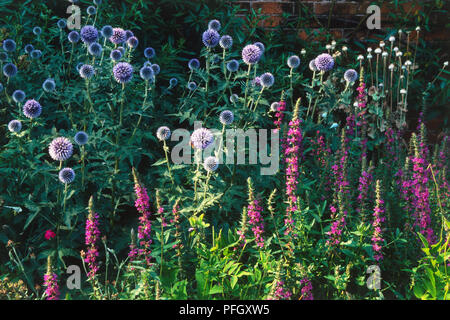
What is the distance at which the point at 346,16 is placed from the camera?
5738 millimetres

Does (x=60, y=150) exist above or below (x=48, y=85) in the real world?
below

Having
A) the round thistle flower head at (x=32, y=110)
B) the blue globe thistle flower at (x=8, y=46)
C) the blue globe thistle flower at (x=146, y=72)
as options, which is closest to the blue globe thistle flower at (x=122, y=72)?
the blue globe thistle flower at (x=146, y=72)

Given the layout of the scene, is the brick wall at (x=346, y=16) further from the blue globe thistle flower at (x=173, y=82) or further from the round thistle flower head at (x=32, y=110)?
the round thistle flower head at (x=32, y=110)

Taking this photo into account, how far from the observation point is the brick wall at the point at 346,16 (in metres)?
5.67

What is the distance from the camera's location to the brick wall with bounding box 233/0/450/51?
5668 mm

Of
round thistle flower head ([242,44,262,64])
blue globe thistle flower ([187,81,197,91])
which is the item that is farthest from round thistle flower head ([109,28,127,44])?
round thistle flower head ([242,44,262,64])

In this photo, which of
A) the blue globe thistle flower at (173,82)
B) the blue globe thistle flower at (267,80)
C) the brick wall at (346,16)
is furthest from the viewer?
the brick wall at (346,16)

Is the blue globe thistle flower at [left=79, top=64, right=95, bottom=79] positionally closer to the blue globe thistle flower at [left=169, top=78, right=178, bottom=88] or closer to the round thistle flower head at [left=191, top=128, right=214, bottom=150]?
the blue globe thistle flower at [left=169, top=78, right=178, bottom=88]

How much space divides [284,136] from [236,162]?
40cm

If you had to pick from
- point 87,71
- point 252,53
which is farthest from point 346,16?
point 87,71

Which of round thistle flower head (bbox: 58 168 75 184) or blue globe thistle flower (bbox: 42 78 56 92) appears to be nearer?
round thistle flower head (bbox: 58 168 75 184)

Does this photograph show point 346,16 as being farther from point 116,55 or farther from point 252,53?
point 116,55

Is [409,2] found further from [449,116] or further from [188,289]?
[188,289]
